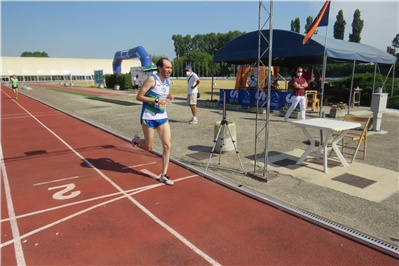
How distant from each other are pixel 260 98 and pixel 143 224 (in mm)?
12037

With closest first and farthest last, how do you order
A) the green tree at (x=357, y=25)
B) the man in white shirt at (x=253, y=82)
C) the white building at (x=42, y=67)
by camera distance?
the man in white shirt at (x=253, y=82), the green tree at (x=357, y=25), the white building at (x=42, y=67)

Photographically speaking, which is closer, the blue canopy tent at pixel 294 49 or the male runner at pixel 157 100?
the male runner at pixel 157 100

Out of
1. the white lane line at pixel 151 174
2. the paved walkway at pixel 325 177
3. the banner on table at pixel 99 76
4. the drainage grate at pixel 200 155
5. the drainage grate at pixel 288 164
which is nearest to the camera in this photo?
the paved walkway at pixel 325 177

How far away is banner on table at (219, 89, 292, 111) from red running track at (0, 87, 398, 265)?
9.59 metres

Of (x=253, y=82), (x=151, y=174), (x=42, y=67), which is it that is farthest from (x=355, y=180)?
(x=42, y=67)

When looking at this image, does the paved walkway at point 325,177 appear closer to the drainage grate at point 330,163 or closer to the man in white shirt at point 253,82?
the drainage grate at point 330,163

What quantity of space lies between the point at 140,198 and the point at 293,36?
12401 mm

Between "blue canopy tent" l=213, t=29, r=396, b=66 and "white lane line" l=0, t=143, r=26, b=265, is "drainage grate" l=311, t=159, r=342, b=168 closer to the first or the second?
"white lane line" l=0, t=143, r=26, b=265

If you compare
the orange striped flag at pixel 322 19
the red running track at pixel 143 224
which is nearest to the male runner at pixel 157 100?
the red running track at pixel 143 224

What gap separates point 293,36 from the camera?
13.5 m

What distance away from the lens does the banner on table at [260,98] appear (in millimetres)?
13878

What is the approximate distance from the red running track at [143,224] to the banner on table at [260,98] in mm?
9591

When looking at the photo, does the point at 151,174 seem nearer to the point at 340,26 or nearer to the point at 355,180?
the point at 355,180

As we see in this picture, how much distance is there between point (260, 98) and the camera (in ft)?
47.5
